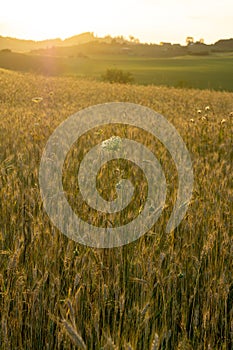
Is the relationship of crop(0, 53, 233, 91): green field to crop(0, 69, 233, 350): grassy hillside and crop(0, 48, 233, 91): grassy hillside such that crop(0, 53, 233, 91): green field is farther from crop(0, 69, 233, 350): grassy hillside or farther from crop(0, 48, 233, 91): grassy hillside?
crop(0, 69, 233, 350): grassy hillside

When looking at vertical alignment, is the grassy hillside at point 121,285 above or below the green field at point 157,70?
below

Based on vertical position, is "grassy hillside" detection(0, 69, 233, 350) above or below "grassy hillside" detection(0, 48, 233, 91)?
below

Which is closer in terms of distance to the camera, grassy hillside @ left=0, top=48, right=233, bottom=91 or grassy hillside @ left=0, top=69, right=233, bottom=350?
grassy hillside @ left=0, top=69, right=233, bottom=350

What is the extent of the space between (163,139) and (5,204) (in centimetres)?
248

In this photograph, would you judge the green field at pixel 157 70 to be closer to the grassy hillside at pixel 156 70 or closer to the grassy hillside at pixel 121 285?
the grassy hillside at pixel 156 70

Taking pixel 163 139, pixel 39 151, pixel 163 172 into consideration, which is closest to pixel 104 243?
pixel 163 172

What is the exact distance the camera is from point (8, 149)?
13.0 feet

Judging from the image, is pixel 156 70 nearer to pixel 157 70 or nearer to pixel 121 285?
pixel 157 70

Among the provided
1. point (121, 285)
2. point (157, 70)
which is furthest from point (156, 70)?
point (121, 285)

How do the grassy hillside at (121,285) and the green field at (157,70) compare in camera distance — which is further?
the green field at (157,70)

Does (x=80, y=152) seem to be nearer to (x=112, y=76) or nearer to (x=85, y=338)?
(x=85, y=338)

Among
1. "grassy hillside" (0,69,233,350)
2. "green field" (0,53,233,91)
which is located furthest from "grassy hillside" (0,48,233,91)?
"grassy hillside" (0,69,233,350)

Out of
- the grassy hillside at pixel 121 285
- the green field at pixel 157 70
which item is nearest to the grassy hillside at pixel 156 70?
A: the green field at pixel 157 70

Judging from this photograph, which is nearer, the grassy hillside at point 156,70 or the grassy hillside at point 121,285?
the grassy hillside at point 121,285
